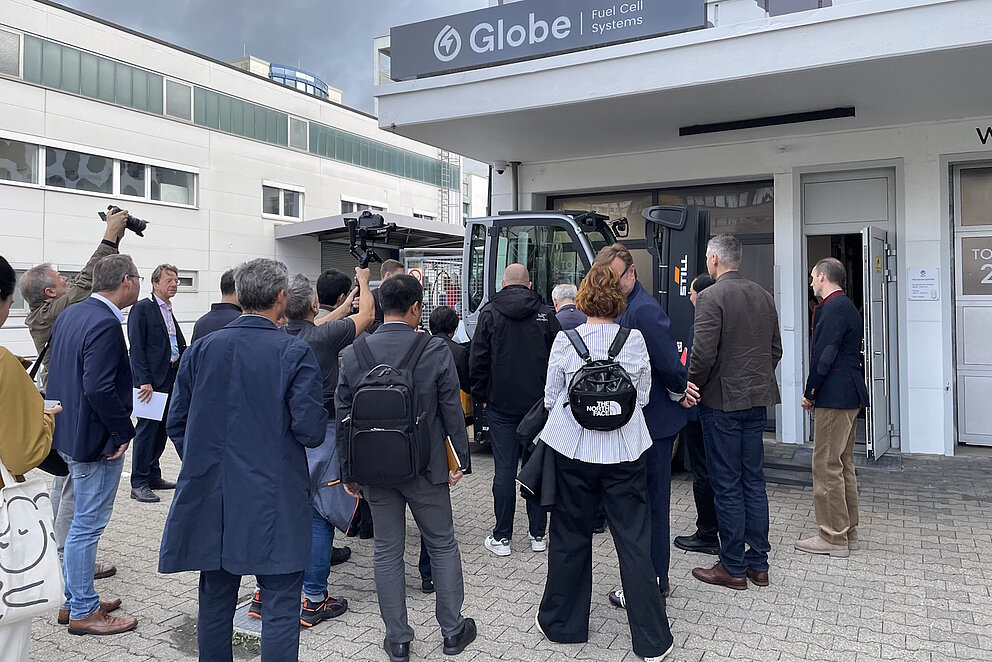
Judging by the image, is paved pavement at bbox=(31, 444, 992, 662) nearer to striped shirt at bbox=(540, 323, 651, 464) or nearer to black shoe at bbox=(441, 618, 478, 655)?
black shoe at bbox=(441, 618, 478, 655)

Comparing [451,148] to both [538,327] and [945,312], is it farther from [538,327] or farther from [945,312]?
[945,312]

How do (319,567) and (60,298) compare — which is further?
(60,298)

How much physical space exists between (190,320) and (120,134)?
6.75 meters

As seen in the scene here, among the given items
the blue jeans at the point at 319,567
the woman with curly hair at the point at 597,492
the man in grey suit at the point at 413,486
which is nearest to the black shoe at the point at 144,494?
the blue jeans at the point at 319,567

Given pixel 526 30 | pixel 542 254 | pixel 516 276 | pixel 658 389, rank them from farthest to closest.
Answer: pixel 526 30
pixel 542 254
pixel 516 276
pixel 658 389

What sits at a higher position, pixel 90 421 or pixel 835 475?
pixel 90 421

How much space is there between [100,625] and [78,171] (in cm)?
2329

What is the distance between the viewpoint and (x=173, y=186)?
2616cm

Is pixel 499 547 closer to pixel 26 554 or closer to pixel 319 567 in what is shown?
pixel 319 567

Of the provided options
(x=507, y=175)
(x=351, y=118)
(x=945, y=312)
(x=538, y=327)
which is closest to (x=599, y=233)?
(x=538, y=327)

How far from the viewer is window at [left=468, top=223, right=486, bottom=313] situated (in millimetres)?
7641

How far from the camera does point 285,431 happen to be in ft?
9.71

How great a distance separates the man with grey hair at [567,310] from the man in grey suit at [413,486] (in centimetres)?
187

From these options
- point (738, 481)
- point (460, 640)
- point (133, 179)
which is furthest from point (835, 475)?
point (133, 179)
